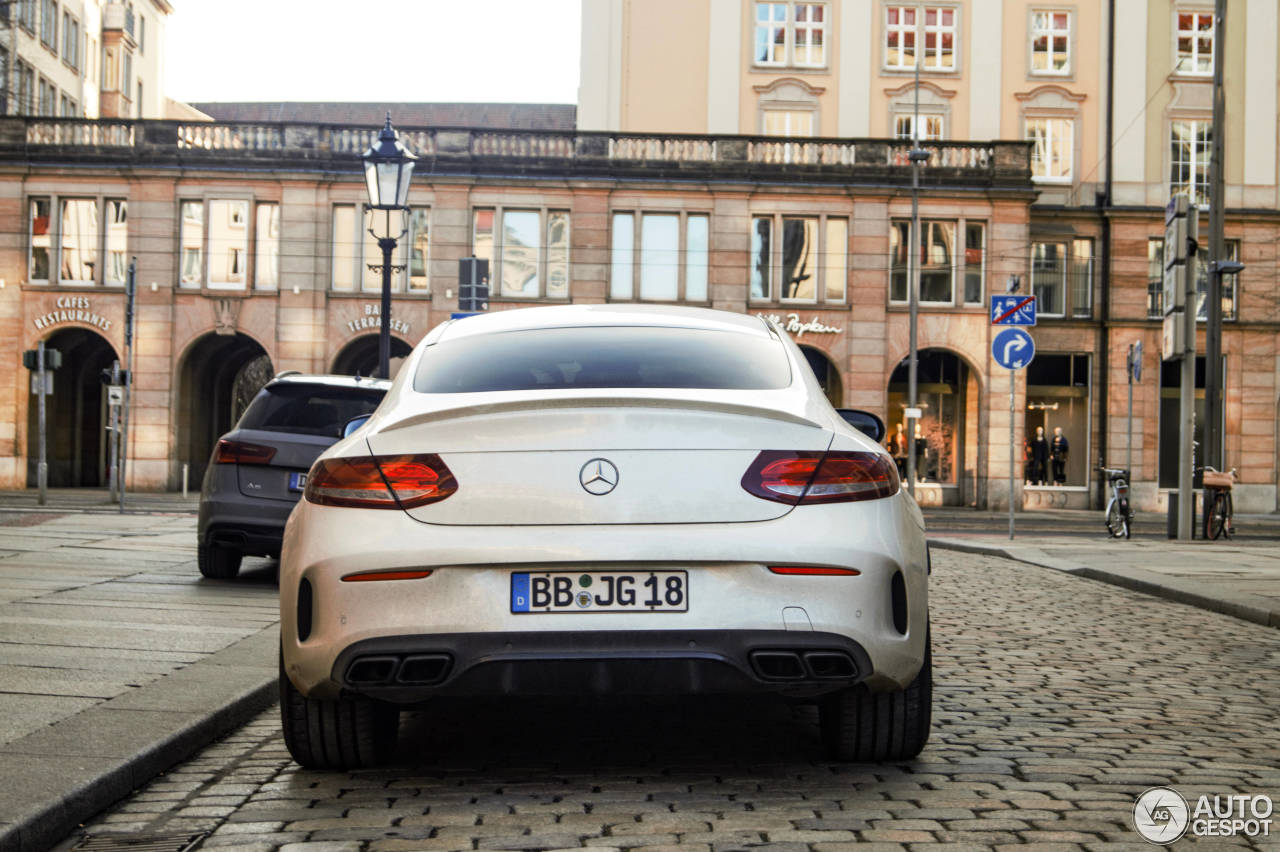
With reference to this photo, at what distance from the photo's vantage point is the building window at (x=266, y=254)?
38312 millimetres

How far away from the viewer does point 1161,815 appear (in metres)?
4.49

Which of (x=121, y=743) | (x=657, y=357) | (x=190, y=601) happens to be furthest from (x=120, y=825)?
(x=190, y=601)

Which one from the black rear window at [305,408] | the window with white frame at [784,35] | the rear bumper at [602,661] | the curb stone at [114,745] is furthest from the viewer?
the window with white frame at [784,35]

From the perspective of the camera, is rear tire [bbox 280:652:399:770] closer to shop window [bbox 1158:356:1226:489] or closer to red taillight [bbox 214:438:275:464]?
red taillight [bbox 214:438:275:464]

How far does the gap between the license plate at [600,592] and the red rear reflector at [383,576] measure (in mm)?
289

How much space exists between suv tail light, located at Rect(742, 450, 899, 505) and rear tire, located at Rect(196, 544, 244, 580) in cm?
851

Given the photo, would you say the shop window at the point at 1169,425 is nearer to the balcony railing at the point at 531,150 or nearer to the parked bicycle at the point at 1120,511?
the balcony railing at the point at 531,150

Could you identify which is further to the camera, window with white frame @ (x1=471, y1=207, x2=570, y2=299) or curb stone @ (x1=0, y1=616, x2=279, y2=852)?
window with white frame @ (x1=471, y1=207, x2=570, y2=299)

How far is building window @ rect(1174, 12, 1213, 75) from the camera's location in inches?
1676

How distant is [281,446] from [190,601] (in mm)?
2044

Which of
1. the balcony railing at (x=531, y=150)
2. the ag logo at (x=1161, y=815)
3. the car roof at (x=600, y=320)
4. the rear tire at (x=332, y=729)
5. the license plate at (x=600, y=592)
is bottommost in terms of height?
the ag logo at (x=1161, y=815)

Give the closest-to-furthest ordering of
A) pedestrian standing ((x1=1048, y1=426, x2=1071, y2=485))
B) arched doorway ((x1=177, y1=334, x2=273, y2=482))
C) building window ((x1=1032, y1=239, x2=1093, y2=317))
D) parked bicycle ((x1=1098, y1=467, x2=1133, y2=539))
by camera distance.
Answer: parked bicycle ((x1=1098, y1=467, x2=1133, y2=539)), arched doorway ((x1=177, y1=334, x2=273, y2=482)), pedestrian standing ((x1=1048, y1=426, x2=1071, y2=485)), building window ((x1=1032, y1=239, x2=1093, y2=317))

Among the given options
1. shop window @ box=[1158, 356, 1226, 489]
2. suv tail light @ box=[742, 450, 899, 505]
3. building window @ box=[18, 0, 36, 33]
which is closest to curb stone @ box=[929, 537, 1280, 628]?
suv tail light @ box=[742, 450, 899, 505]

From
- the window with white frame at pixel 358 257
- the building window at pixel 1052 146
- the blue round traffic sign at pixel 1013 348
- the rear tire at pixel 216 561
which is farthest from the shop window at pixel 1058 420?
the rear tire at pixel 216 561
